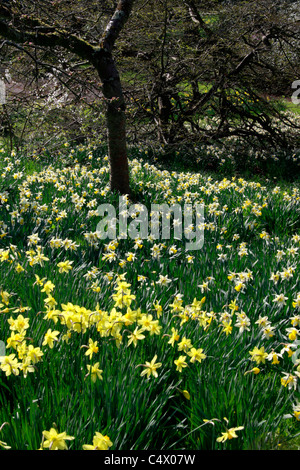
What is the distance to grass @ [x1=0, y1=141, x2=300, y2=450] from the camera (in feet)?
5.21

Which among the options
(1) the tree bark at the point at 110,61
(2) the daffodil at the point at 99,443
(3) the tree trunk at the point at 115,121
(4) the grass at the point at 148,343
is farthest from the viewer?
(3) the tree trunk at the point at 115,121

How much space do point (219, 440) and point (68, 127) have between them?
6.88 metres

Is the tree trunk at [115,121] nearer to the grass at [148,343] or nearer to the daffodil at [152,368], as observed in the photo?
the grass at [148,343]

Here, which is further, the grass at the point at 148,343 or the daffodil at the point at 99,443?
the grass at the point at 148,343

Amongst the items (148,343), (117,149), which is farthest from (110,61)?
(148,343)

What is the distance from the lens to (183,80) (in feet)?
24.7

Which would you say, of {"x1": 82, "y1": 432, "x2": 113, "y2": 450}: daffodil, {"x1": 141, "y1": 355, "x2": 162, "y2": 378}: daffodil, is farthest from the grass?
{"x1": 82, "y1": 432, "x2": 113, "y2": 450}: daffodil

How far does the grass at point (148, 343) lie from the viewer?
1.59 meters

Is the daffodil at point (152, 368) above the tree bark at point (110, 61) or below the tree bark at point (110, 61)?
below

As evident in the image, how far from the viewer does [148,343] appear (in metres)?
2.03

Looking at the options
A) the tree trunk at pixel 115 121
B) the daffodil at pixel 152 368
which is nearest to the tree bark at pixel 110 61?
the tree trunk at pixel 115 121

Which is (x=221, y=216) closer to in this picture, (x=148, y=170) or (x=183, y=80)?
(x=148, y=170)

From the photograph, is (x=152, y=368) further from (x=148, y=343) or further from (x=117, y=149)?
(x=117, y=149)

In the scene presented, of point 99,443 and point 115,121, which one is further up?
point 115,121
